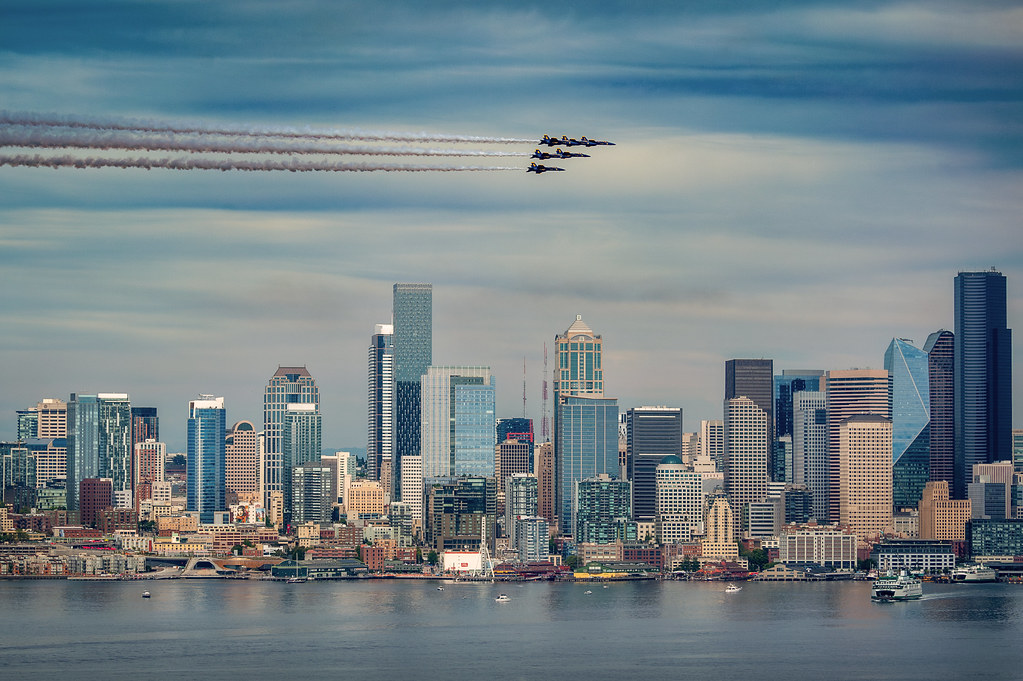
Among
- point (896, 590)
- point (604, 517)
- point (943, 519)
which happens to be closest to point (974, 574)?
point (943, 519)

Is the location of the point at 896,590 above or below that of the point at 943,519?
below

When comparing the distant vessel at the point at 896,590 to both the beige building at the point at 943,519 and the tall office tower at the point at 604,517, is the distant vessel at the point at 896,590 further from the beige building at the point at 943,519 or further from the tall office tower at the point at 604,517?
the beige building at the point at 943,519

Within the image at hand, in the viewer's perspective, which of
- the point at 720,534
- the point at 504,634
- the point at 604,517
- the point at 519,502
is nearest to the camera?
the point at 504,634

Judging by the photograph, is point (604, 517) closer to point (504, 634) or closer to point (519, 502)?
point (519, 502)

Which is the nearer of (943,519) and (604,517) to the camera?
(604,517)

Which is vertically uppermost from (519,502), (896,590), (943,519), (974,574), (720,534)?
(519,502)

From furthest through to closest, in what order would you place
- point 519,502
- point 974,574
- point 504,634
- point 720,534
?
point 519,502 → point 720,534 → point 974,574 → point 504,634

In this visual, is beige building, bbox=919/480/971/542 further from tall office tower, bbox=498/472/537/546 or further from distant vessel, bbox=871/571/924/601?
distant vessel, bbox=871/571/924/601
